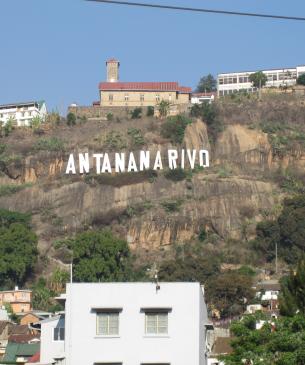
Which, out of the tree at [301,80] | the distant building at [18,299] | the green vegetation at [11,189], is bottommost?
the distant building at [18,299]

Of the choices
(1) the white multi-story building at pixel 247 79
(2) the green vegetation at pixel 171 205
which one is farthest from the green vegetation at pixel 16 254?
(1) the white multi-story building at pixel 247 79

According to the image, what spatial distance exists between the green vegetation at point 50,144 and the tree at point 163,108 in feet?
39.2

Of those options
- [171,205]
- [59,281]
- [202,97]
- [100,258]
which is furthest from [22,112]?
[100,258]

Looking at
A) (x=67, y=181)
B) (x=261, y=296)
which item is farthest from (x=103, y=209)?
(x=261, y=296)

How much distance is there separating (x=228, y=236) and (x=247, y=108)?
24.2 m

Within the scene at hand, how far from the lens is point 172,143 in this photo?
15062cm

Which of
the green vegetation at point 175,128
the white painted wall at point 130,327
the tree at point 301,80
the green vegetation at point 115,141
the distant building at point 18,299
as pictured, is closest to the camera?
the white painted wall at point 130,327

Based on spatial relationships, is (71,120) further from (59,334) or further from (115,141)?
(59,334)

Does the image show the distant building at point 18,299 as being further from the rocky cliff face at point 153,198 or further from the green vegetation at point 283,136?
the green vegetation at point 283,136

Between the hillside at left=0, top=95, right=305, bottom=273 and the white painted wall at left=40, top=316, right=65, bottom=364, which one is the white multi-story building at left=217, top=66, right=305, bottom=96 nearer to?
the hillside at left=0, top=95, right=305, bottom=273

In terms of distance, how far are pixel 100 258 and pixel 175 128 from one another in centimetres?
2960

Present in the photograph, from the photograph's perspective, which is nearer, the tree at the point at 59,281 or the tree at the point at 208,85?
the tree at the point at 59,281

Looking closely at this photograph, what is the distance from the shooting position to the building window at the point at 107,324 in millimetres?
39250

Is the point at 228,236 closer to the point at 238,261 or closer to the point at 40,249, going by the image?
the point at 238,261
